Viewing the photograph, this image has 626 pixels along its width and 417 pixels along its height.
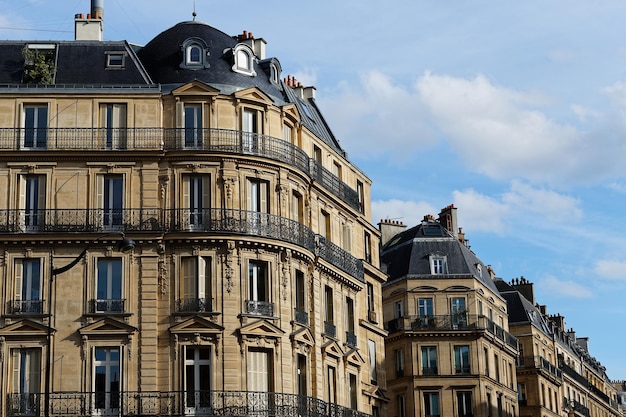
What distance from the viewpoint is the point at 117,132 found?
4131 cm

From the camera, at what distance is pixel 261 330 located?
4006cm

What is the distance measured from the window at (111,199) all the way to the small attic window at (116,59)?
4.64 m

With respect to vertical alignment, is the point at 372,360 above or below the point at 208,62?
below

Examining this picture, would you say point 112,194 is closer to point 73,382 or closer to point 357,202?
point 73,382

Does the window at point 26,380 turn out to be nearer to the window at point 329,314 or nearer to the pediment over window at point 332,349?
the pediment over window at point 332,349

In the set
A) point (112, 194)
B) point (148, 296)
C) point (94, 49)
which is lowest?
point (148, 296)

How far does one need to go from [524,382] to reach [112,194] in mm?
43702

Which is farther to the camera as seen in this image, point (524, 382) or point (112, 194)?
point (524, 382)

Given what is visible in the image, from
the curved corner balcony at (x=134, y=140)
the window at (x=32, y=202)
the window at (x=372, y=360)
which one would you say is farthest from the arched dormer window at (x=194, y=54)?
the window at (x=372, y=360)

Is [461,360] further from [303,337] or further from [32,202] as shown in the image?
[32,202]

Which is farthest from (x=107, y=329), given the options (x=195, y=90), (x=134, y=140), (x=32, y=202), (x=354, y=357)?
(x=354, y=357)

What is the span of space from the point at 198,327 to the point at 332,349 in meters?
7.44

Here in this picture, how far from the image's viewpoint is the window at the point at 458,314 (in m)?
64.6

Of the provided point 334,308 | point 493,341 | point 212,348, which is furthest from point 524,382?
point 212,348
